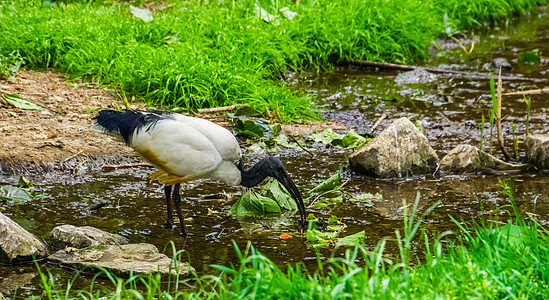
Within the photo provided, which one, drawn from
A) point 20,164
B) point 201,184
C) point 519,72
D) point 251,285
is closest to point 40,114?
point 20,164

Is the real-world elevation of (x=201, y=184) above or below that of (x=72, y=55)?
below

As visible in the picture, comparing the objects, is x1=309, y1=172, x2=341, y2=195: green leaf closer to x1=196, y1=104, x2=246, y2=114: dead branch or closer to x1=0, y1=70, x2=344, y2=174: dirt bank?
x1=0, y1=70, x2=344, y2=174: dirt bank

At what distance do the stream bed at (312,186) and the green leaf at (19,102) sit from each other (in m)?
1.31

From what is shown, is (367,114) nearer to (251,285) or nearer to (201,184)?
(201,184)

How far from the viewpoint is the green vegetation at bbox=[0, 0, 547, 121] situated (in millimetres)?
7918

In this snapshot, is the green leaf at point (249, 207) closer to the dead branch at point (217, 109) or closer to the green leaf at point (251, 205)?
the green leaf at point (251, 205)

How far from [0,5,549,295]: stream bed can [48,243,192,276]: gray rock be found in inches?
4.1

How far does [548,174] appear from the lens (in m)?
6.42

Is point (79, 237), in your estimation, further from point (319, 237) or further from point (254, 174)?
point (319, 237)

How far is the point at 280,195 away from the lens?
19.2ft

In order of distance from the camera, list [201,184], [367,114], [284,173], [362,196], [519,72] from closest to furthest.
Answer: [284,173], [362,196], [201,184], [367,114], [519,72]

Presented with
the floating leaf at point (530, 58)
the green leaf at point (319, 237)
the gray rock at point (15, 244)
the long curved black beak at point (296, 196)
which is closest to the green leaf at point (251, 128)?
the long curved black beak at point (296, 196)

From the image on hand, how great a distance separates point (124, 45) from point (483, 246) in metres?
5.51

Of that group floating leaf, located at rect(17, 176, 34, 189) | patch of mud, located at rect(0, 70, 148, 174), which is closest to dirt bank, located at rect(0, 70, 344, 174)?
patch of mud, located at rect(0, 70, 148, 174)
